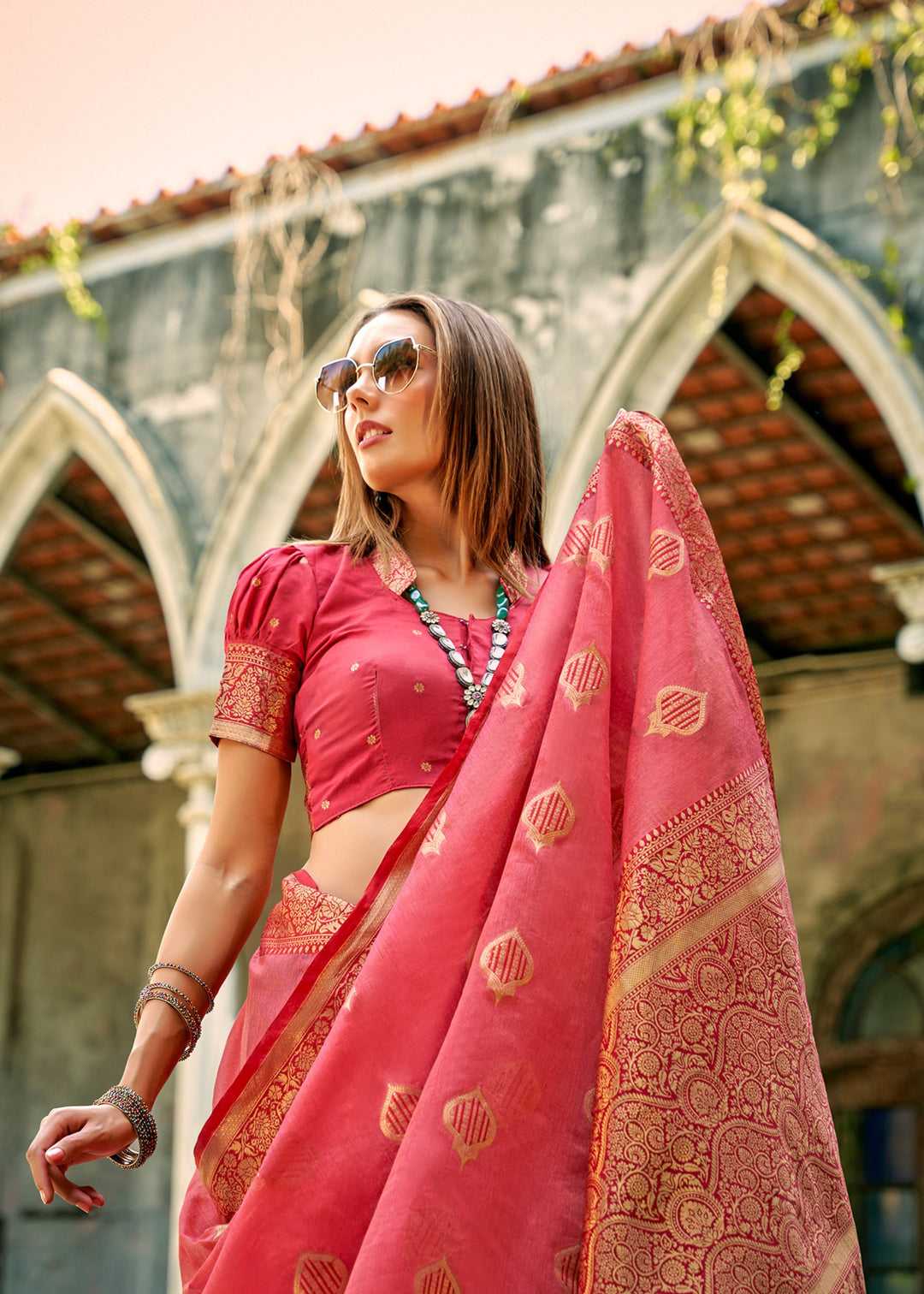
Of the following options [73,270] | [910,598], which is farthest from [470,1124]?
[73,270]

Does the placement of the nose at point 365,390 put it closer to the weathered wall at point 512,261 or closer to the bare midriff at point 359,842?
the bare midriff at point 359,842

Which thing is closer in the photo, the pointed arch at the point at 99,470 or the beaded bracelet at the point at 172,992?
the beaded bracelet at the point at 172,992

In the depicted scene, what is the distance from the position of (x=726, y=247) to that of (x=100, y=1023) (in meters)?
7.20

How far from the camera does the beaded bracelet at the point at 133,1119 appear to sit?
1.46 meters

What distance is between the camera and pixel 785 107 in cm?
589

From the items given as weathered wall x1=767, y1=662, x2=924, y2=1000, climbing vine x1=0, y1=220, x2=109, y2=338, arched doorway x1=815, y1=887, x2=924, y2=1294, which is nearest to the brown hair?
climbing vine x1=0, y1=220, x2=109, y2=338

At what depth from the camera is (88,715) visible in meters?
11.0

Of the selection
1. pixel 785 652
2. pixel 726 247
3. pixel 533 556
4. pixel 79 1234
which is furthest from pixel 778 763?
pixel 533 556

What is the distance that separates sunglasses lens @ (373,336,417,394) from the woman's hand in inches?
31.4

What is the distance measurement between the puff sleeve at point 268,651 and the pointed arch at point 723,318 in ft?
12.8

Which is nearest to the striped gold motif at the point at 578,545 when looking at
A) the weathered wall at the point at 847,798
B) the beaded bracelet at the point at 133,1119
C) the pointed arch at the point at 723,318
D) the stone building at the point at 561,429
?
the beaded bracelet at the point at 133,1119

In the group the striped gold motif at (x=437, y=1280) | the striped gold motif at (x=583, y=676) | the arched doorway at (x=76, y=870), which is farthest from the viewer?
the arched doorway at (x=76, y=870)

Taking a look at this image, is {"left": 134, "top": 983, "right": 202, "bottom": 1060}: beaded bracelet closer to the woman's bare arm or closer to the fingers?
the woman's bare arm

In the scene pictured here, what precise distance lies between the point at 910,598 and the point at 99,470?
11.7 ft
